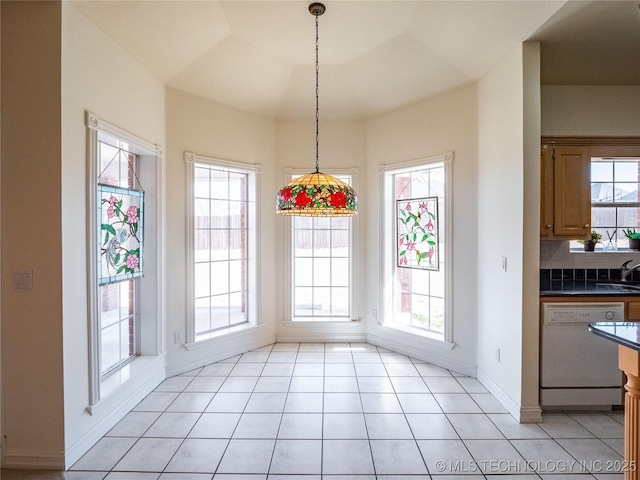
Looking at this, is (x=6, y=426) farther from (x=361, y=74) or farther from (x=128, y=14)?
(x=361, y=74)

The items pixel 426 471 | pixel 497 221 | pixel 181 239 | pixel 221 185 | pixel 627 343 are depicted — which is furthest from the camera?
pixel 221 185

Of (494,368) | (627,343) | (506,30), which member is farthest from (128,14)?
(494,368)

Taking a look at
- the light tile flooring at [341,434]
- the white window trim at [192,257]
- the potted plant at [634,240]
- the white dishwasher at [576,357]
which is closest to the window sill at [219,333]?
the white window trim at [192,257]

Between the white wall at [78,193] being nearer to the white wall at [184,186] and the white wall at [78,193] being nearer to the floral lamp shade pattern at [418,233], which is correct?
the white wall at [184,186]

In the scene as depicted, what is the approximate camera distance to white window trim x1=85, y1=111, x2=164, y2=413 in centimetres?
237

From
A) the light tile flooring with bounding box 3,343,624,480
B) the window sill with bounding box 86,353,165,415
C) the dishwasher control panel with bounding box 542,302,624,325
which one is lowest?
the light tile flooring with bounding box 3,343,624,480

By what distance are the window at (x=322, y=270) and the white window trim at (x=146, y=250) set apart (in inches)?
65.5

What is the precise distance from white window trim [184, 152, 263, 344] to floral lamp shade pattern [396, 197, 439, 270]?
171cm

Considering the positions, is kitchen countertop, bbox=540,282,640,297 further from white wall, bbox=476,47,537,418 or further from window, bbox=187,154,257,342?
window, bbox=187,154,257,342

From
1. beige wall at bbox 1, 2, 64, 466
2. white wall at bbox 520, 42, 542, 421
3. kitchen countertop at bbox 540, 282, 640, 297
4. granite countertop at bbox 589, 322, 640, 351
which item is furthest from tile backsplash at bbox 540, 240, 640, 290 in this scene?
beige wall at bbox 1, 2, 64, 466

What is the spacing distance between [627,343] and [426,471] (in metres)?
1.33

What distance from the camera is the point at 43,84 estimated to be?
2125mm

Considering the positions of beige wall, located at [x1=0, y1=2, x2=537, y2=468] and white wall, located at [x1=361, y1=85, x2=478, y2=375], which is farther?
white wall, located at [x1=361, y1=85, x2=478, y2=375]

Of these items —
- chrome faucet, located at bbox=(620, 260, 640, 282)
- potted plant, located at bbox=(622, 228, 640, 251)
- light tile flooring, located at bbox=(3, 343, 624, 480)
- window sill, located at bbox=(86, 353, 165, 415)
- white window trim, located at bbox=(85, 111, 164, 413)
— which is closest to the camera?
light tile flooring, located at bbox=(3, 343, 624, 480)
